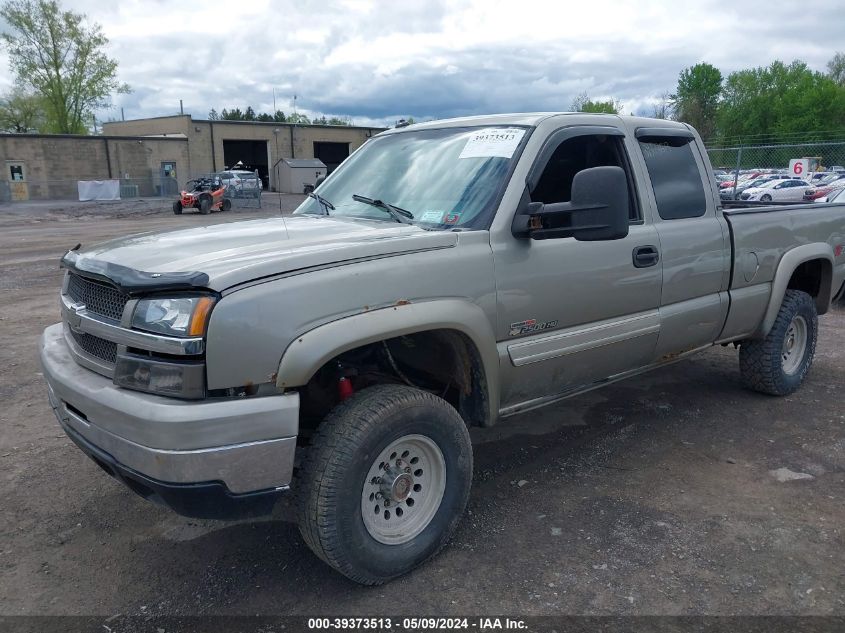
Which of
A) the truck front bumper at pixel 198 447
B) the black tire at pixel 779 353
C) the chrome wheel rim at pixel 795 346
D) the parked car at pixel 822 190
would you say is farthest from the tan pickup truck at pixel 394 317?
the parked car at pixel 822 190

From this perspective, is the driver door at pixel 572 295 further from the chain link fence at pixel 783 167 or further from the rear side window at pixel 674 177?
the chain link fence at pixel 783 167

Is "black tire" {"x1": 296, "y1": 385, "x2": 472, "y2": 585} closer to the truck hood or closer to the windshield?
the truck hood

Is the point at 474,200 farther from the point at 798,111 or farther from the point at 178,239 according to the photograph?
the point at 798,111

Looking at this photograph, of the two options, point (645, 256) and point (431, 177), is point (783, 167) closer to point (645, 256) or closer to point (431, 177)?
point (645, 256)

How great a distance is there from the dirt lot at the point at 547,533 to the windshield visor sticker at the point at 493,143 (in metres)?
1.90

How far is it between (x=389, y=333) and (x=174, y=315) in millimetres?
848

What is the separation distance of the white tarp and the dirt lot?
43.5m

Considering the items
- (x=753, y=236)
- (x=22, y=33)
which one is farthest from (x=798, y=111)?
(x=753, y=236)

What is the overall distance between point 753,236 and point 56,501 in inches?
187

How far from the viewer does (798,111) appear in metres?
73.3

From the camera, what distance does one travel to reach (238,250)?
9.43 feet

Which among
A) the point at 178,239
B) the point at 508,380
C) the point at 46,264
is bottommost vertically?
the point at 46,264

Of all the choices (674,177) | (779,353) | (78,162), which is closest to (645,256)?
(674,177)

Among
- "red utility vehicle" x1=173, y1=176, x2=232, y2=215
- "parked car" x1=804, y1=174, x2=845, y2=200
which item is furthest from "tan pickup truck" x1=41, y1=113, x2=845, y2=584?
"red utility vehicle" x1=173, y1=176, x2=232, y2=215
